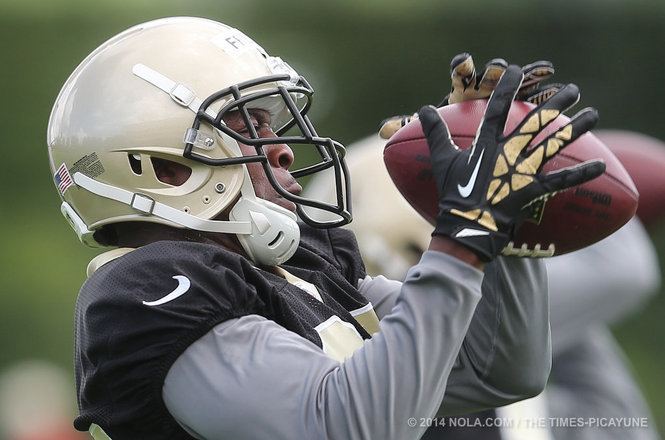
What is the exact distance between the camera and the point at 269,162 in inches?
92.4

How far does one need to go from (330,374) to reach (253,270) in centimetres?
25

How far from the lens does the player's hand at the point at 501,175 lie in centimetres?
199

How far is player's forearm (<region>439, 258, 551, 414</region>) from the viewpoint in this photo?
2.26 meters

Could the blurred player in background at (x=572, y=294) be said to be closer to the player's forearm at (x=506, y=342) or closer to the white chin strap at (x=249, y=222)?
the player's forearm at (x=506, y=342)

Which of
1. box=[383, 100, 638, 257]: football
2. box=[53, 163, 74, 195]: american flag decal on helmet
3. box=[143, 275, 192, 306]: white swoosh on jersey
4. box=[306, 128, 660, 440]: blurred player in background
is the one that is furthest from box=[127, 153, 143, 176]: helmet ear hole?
box=[306, 128, 660, 440]: blurred player in background

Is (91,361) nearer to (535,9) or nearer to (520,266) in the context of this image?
(520,266)

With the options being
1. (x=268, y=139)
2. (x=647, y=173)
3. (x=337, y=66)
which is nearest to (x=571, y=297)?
(x=647, y=173)

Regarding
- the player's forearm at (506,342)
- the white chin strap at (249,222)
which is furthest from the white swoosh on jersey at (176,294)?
the player's forearm at (506,342)

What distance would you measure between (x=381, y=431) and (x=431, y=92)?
7.47m

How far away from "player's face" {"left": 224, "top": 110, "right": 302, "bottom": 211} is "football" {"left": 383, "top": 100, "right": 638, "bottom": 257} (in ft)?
0.64

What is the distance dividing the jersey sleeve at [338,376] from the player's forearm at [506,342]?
10.0 inches

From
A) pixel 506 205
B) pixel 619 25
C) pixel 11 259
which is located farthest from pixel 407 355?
pixel 619 25

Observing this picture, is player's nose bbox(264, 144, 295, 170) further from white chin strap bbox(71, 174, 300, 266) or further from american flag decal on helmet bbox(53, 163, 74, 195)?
american flag decal on helmet bbox(53, 163, 74, 195)

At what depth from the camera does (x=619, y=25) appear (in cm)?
1034
